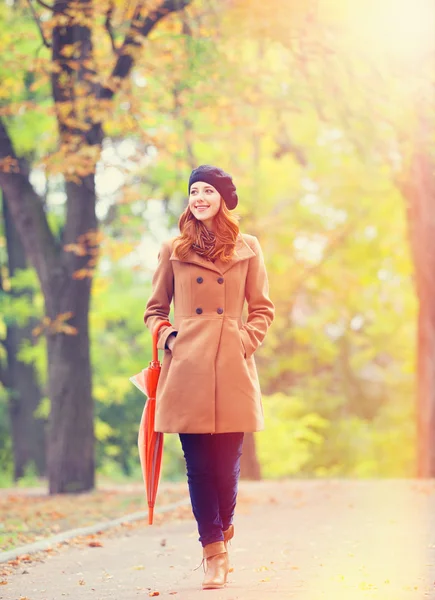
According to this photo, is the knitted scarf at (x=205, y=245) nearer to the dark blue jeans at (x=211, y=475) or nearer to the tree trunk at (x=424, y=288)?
the dark blue jeans at (x=211, y=475)

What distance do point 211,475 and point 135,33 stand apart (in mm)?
8038

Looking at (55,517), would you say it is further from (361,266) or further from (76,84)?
(361,266)

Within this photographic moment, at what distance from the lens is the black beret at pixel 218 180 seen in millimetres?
5992

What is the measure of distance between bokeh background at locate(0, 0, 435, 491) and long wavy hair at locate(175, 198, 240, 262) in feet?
20.2

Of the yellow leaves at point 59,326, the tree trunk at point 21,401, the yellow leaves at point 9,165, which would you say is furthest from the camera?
the tree trunk at point 21,401

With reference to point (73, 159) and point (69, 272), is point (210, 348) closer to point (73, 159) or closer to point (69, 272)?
point (73, 159)

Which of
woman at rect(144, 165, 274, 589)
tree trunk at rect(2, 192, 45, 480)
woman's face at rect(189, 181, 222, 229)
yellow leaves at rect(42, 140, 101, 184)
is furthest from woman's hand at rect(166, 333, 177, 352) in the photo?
tree trunk at rect(2, 192, 45, 480)

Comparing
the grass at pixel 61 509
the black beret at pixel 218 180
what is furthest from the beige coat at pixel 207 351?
the grass at pixel 61 509

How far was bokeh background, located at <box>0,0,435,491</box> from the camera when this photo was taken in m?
13.0

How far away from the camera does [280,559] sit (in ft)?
23.1

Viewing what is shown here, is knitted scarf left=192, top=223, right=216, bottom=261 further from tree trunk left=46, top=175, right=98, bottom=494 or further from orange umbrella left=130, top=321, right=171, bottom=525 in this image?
tree trunk left=46, top=175, right=98, bottom=494

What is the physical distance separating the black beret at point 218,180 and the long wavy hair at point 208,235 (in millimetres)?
48

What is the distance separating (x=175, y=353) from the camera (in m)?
5.86

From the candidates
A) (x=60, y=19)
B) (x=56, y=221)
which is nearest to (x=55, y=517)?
(x=60, y=19)
